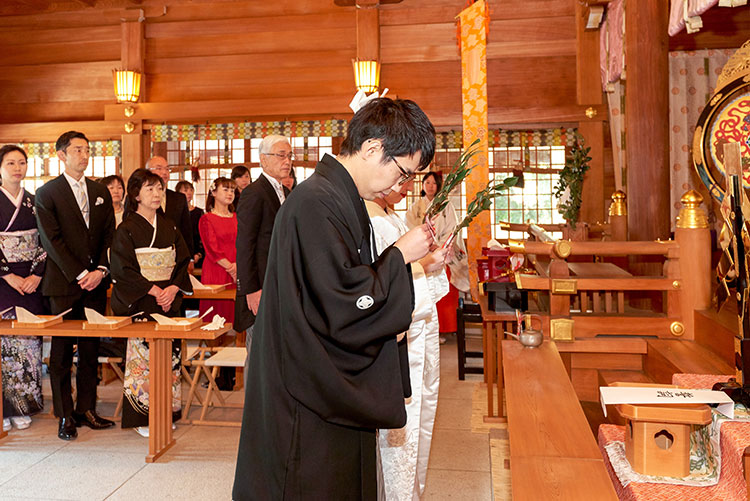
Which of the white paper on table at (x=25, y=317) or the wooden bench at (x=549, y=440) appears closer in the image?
the wooden bench at (x=549, y=440)

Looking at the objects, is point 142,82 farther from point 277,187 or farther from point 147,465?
point 147,465

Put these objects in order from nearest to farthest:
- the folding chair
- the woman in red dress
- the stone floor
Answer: the stone floor, the folding chair, the woman in red dress

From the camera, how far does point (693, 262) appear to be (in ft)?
10.2

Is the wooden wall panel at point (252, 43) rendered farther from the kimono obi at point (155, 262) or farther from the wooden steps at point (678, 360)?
the wooden steps at point (678, 360)

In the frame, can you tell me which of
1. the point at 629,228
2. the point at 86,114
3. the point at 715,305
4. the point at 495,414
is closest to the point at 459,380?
the point at 495,414

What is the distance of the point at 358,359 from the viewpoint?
1.60 metres

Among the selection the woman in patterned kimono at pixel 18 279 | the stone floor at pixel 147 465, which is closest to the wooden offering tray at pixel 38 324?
the woman in patterned kimono at pixel 18 279

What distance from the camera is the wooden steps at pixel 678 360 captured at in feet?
8.47

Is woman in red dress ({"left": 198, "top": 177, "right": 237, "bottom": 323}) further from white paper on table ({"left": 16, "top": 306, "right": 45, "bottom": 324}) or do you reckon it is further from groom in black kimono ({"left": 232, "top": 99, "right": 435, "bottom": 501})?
groom in black kimono ({"left": 232, "top": 99, "right": 435, "bottom": 501})

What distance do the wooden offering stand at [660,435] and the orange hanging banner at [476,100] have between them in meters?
3.98

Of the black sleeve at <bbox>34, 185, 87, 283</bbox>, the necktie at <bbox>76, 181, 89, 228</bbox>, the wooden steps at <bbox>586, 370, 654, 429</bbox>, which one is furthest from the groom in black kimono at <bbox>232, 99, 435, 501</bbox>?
the necktie at <bbox>76, 181, 89, 228</bbox>

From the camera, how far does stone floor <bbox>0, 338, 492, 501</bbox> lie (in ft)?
10.5

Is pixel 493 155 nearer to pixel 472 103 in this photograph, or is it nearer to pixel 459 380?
pixel 472 103

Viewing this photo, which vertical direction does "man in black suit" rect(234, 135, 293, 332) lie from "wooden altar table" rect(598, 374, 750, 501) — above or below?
above
